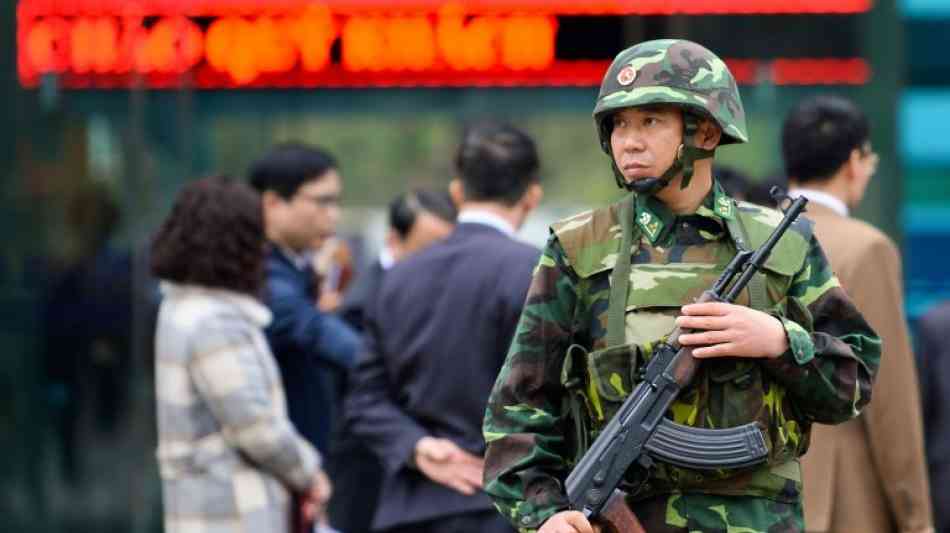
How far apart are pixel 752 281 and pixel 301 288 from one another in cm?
334

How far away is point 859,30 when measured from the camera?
8008 mm

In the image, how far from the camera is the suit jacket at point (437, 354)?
203 inches

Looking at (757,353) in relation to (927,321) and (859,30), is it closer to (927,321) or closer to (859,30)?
(927,321)

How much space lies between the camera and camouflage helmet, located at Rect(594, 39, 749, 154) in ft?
11.1

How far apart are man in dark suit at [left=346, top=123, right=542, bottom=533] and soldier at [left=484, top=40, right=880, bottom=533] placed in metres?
1.57

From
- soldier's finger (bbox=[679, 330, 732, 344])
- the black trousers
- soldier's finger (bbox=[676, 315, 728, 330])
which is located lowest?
the black trousers

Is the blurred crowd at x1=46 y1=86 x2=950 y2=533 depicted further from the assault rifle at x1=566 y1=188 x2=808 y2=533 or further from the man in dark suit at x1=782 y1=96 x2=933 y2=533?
the assault rifle at x1=566 y1=188 x2=808 y2=533

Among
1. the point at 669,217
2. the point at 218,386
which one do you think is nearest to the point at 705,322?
the point at 669,217

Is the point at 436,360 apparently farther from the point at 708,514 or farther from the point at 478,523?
the point at 708,514

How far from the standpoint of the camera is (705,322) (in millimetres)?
3275

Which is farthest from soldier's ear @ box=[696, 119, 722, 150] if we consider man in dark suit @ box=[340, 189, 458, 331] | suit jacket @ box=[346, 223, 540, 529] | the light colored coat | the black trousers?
man in dark suit @ box=[340, 189, 458, 331]

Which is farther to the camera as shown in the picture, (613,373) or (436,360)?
(436,360)

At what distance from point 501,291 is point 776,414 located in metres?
1.81

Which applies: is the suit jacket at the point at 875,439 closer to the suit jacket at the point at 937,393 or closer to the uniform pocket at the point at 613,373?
the suit jacket at the point at 937,393
